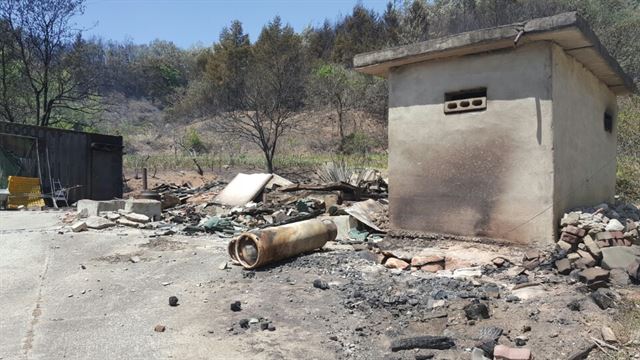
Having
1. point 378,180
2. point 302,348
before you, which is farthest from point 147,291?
point 378,180

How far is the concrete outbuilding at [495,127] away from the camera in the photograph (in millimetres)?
6156

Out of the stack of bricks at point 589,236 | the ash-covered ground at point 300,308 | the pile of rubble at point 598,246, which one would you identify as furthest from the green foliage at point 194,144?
the stack of bricks at point 589,236

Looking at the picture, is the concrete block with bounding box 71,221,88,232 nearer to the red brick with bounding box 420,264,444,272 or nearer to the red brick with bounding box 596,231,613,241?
the red brick with bounding box 420,264,444,272

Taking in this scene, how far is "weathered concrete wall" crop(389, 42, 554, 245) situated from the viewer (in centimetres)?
618

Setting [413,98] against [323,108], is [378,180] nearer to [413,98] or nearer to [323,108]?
[413,98]

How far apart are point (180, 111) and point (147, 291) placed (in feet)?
120

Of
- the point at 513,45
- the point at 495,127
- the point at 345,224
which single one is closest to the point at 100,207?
the point at 345,224

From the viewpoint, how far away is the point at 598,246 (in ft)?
18.9

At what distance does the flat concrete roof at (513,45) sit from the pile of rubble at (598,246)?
2.09m

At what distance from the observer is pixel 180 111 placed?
4025cm

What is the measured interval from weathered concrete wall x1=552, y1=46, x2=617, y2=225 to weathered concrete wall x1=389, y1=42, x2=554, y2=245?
231 mm

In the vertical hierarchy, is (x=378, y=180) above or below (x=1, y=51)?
below

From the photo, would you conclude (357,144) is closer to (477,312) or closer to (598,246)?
(598,246)

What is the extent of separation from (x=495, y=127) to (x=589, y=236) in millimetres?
1698
